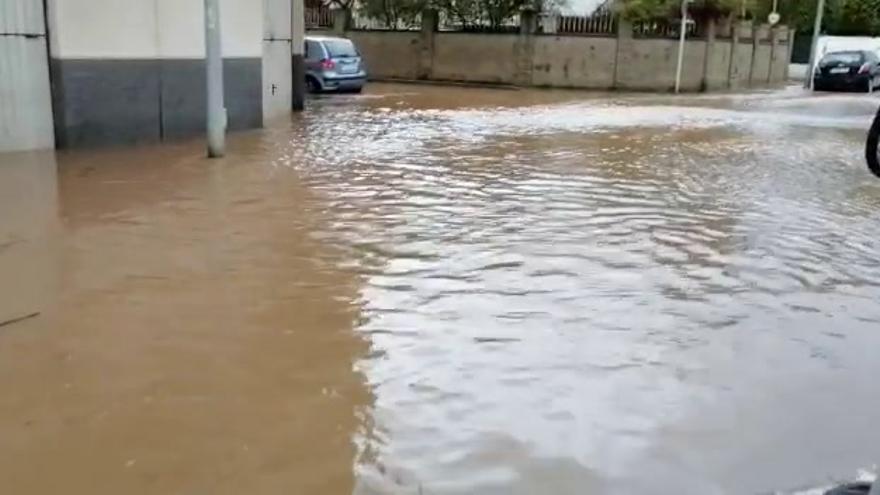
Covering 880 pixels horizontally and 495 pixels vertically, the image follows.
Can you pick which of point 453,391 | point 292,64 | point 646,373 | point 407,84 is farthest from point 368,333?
point 407,84

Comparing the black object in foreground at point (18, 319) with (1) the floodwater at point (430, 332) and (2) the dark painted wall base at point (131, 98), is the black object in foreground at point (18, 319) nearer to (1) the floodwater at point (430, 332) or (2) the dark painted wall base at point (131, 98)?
(1) the floodwater at point (430, 332)

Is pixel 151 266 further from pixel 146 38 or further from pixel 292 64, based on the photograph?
pixel 292 64

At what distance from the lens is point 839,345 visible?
489cm

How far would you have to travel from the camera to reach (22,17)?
1080cm

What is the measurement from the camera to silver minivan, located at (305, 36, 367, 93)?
2317 centimetres

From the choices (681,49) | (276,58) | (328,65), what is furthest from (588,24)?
(276,58)

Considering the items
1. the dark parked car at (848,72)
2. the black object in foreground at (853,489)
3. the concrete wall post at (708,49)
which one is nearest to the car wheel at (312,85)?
the concrete wall post at (708,49)

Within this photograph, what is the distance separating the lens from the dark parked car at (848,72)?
102 feet

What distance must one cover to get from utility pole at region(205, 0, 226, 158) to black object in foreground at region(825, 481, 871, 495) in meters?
8.79

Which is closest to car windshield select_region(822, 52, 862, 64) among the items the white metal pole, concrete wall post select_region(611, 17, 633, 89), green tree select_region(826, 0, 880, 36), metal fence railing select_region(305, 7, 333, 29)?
the white metal pole

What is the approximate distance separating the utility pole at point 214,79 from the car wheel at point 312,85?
493 inches

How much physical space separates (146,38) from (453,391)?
371 inches

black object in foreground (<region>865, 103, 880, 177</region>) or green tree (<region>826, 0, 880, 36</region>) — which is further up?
green tree (<region>826, 0, 880, 36</region>)

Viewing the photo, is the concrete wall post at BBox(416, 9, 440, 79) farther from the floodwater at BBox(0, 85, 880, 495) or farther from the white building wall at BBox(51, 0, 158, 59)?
the floodwater at BBox(0, 85, 880, 495)
